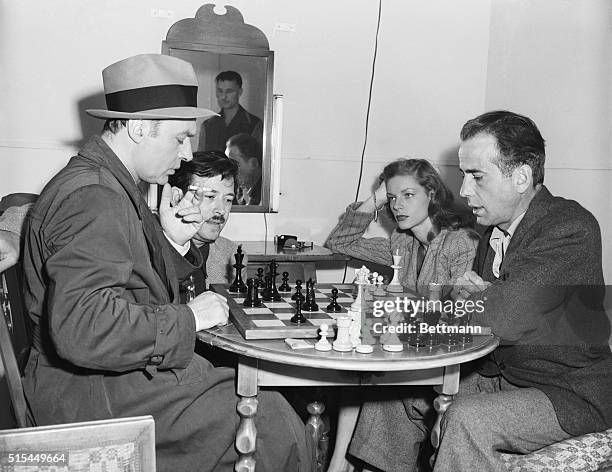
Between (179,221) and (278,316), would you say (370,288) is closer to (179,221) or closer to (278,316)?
(278,316)

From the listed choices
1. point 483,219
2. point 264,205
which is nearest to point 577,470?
point 483,219

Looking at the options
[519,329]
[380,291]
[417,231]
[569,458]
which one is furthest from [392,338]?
[417,231]

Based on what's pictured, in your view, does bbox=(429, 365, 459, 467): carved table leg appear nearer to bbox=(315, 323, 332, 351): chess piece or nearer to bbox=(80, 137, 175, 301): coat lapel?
bbox=(315, 323, 332, 351): chess piece

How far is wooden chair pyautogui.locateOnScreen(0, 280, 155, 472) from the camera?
1550 millimetres

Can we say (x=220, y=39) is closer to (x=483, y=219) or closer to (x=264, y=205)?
(x=264, y=205)

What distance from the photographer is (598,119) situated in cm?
309

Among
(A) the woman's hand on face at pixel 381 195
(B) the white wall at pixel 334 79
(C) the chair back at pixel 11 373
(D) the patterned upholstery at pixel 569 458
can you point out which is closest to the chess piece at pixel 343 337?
(D) the patterned upholstery at pixel 569 458

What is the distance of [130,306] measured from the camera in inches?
71.5

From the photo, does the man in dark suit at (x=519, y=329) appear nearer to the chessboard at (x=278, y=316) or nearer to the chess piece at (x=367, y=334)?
the chess piece at (x=367, y=334)

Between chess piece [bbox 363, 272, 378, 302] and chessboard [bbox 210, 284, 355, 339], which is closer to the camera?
chessboard [bbox 210, 284, 355, 339]

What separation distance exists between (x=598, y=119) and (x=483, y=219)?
859 mm

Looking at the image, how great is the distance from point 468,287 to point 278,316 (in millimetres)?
730

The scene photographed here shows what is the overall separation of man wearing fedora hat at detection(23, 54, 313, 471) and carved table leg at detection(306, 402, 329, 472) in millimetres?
884

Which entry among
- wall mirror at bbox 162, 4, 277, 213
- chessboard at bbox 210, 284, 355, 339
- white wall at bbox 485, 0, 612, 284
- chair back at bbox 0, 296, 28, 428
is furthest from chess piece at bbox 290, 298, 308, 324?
wall mirror at bbox 162, 4, 277, 213
